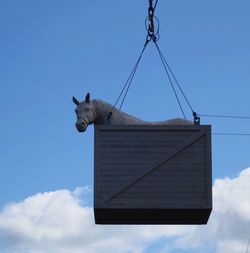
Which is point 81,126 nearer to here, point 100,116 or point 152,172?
point 100,116

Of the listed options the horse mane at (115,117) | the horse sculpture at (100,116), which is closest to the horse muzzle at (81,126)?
the horse sculpture at (100,116)

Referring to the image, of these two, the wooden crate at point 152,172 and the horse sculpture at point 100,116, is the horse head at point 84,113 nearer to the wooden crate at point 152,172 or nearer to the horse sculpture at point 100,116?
the horse sculpture at point 100,116

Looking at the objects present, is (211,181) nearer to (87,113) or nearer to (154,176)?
(154,176)

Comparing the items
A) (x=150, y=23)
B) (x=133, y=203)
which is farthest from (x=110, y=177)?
(x=150, y=23)

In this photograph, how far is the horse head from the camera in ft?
57.7

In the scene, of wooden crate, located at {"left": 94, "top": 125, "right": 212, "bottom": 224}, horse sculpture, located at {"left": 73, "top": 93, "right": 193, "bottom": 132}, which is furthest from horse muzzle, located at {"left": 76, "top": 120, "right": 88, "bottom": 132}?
wooden crate, located at {"left": 94, "top": 125, "right": 212, "bottom": 224}

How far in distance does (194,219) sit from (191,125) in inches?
59.4

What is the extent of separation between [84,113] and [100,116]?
1.19ft

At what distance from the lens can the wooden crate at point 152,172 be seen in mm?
16625

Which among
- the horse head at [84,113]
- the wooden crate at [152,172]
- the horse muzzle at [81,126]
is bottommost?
the wooden crate at [152,172]

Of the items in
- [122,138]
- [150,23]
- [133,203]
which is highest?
[150,23]

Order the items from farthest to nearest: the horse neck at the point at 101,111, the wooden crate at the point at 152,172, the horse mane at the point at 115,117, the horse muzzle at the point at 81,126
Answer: the horse neck at the point at 101,111
the horse mane at the point at 115,117
the horse muzzle at the point at 81,126
the wooden crate at the point at 152,172

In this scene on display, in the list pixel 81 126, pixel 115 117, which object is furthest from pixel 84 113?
pixel 115 117

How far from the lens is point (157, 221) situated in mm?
17375
